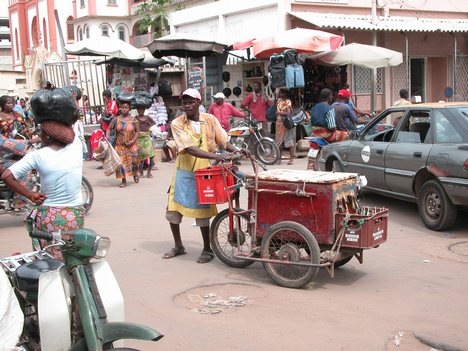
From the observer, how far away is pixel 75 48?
15891mm

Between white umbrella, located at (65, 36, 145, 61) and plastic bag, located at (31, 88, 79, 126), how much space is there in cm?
1229

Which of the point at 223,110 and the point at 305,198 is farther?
the point at 223,110

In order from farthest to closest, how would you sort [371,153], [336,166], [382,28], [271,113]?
[382,28] → [271,113] → [336,166] → [371,153]

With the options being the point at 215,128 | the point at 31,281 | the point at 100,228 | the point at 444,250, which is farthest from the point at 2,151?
the point at 444,250

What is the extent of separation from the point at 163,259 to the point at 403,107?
4121 mm

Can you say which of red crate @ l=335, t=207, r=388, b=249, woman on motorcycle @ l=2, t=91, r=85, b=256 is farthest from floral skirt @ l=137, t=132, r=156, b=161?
woman on motorcycle @ l=2, t=91, r=85, b=256

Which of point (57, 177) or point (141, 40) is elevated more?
point (141, 40)

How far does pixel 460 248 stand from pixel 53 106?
195 inches

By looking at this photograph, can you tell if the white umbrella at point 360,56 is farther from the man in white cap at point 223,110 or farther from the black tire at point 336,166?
the black tire at point 336,166

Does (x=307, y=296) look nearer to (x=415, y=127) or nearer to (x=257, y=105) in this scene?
(x=415, y=127)

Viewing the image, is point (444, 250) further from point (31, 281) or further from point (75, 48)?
point (75, 48)

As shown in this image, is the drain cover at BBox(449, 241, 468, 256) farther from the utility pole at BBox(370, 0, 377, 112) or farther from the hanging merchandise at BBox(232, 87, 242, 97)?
the hanging merchandise at BBox(232, 87, 242, 97)

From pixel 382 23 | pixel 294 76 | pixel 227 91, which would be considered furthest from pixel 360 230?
pixel 227 91

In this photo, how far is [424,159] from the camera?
7656 millimetres
